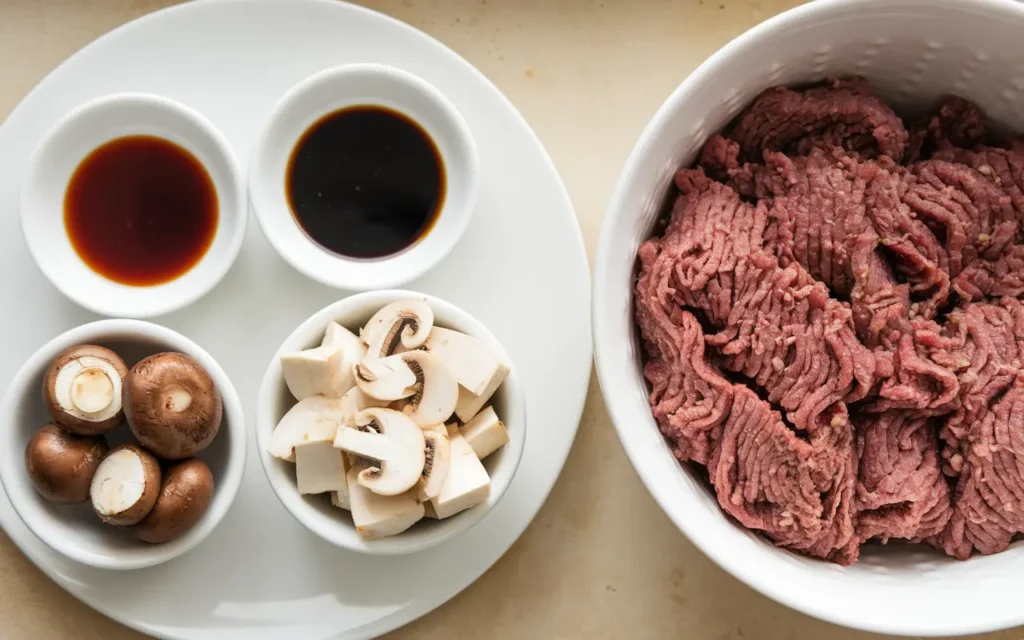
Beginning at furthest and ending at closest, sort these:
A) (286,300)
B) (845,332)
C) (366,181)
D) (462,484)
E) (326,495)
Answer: (366,181), (286,300), (326,495), (462,484), (845,332)

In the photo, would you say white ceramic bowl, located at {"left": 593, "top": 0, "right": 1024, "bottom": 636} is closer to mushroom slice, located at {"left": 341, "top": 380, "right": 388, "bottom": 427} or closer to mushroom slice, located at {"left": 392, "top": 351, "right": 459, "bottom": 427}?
mushroom slice, located at {"left": 392, "top": 351, "right": 459, "bottom": 427}

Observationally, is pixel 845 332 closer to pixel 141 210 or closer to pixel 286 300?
pixel 286 300

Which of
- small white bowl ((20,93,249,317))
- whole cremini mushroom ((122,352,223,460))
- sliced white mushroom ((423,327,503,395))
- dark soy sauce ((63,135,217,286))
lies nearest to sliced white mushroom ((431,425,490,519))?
sliced white mushroom ((423,327,503,395))

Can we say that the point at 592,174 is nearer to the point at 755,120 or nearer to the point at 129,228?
the point at 755,120

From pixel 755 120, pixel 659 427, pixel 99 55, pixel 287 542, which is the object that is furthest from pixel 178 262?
pixel 755 120

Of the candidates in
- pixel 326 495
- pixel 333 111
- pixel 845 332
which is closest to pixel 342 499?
pixel 326 495

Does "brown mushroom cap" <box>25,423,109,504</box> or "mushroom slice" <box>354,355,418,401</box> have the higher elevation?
"mushroom slice" <box>354,355,418,401</box>

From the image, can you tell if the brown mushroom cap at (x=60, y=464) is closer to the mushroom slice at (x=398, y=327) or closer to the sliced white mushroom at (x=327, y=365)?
the sliced white mushroom at (x=327, y=365)
